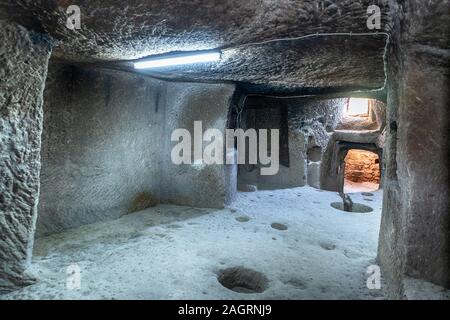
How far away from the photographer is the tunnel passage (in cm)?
1476

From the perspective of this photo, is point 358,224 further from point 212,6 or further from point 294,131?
point 212,6

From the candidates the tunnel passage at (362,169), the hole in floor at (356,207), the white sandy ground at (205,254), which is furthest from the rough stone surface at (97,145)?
the tunnel passage at (362,169)

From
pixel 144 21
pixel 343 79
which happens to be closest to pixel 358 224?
pixel 343 79

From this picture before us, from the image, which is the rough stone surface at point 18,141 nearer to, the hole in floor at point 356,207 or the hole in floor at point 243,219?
the hole in floor at point 243,219

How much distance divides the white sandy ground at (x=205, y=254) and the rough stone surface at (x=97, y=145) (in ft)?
0.91

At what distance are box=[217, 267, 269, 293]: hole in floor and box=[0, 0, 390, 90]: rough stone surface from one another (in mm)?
2123

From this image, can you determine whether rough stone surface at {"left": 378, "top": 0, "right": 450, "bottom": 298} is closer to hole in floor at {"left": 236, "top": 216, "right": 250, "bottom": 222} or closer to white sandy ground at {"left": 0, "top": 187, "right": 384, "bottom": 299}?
white sandy ground at {"left": 0, "top": 187, "right": 384, "bottom": 299}

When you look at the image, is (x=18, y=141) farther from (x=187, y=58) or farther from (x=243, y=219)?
(x=243, y=219)

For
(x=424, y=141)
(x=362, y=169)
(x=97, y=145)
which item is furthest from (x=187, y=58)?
(x=362, y=169)

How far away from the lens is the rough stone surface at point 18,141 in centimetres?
212

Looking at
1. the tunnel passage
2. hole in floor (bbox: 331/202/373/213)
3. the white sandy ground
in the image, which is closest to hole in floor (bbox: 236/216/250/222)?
the white sandy ground

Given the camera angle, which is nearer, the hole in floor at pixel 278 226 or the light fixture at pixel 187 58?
the light fixture at pixel 187 58

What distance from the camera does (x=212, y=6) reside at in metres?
1.84
